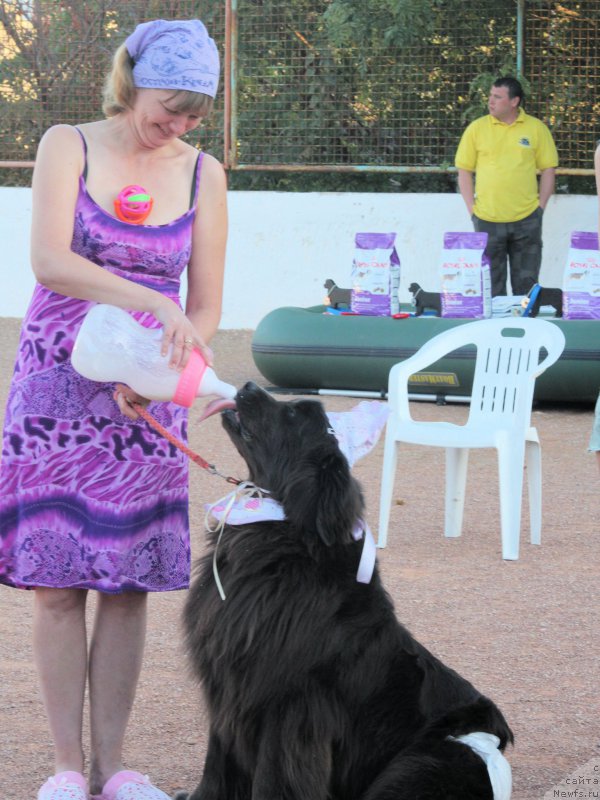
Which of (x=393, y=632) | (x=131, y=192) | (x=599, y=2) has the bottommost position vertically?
(x=393, y=632)

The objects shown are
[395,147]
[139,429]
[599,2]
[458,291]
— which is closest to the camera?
[139,429]

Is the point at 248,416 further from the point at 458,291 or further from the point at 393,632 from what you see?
the point at 458,291

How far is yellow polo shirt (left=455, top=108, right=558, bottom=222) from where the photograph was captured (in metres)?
11.2

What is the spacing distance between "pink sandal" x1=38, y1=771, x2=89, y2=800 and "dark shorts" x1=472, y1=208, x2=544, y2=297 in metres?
8.83

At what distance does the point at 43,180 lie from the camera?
2.82 meters

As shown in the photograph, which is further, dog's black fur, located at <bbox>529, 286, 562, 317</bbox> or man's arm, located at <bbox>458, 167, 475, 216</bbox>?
man's arm, located at <bbox>458, 167, 475, 216</bbox>

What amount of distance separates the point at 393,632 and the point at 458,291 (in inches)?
253

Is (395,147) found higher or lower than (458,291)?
higher

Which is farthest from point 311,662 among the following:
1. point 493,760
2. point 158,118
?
point 158,118

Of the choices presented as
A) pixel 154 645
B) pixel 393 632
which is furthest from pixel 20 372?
pixel 154 645

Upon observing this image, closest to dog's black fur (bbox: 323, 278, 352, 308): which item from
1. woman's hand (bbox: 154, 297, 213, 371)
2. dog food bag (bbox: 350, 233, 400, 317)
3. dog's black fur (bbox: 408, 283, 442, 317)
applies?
dog food bag (bbox: 350, 233, 400, 317)

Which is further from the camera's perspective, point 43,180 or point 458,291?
point 458,291

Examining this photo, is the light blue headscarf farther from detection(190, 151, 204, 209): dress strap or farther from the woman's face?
detection(190, 151, 204, 209): dress strap

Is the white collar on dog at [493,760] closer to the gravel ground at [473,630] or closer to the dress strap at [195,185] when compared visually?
the gravel ground at [473,630]
